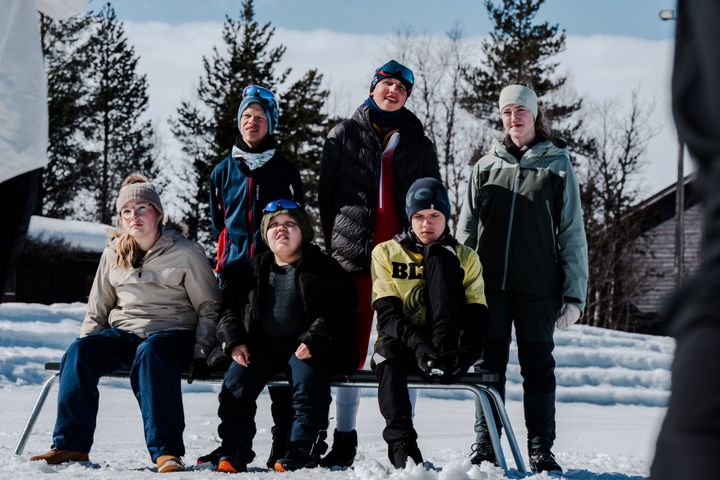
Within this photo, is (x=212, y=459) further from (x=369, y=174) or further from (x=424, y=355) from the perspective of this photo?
(x=369, y=174)

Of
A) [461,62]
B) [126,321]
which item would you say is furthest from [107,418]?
[461,62]

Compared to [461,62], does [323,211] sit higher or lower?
lower

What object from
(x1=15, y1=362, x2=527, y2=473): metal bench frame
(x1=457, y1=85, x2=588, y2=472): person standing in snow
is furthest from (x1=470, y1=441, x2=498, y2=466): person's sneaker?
(x1=15, y1=362, x2=527, y2=473): metal bench frame

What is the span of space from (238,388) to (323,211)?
1.12 m

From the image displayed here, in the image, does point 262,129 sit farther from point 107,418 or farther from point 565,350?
point 565,350

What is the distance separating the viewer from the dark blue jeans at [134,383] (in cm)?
423

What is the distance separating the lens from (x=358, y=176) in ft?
15.7

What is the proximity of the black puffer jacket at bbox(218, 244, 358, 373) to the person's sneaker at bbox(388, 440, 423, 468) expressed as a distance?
59 cm

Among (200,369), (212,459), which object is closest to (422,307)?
(200,369)

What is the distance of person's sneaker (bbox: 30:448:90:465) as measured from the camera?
4.19 metres

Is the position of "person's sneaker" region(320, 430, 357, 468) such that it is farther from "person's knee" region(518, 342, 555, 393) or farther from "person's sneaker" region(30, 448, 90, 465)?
"person's sneaker" region(30, 448, 90, 465)

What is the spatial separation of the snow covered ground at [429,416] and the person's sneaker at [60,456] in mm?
87

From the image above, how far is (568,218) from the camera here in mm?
4602

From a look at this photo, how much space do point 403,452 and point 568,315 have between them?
3.82 ft
